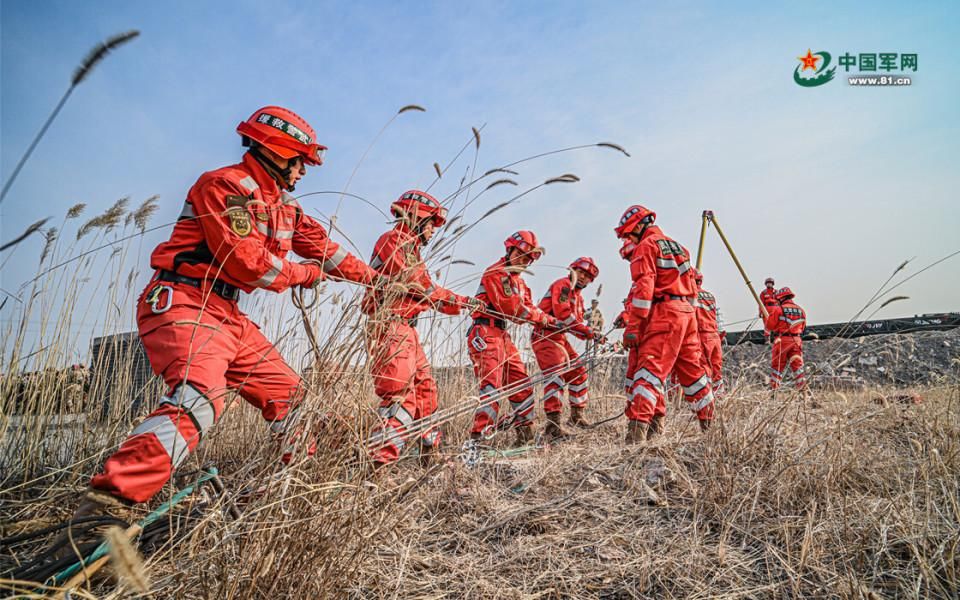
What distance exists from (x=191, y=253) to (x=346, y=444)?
5.17ft

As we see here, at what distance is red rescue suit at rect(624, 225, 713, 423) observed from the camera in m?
4.63

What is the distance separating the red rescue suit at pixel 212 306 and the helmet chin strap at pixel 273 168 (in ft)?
0.14

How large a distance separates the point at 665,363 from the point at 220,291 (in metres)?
3.84

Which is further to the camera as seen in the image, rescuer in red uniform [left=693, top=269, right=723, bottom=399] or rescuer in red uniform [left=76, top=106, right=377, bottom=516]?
rescuer in red uniform [left=693, top=269, right=723, bottom=399]

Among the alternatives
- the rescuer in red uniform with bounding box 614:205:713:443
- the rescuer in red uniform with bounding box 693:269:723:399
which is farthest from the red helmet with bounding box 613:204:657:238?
the rescuer in red uniform with bounding box 693:269:723:399

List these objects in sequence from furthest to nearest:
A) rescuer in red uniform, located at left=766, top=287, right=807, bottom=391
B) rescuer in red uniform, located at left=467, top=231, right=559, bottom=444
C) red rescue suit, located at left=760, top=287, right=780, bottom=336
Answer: red rescue suit, located at left=760, top=287, right=780, bottom=336, rescuer in red uniform, located at left=766, top=287, right=807, bottom=391, rescuer in red uniform, located at left=467, top=231, right=559, bottom=444

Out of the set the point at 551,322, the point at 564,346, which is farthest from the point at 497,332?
the point at 564,346

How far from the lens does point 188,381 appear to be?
81.7 inches

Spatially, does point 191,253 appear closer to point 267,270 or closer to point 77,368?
point 267,270

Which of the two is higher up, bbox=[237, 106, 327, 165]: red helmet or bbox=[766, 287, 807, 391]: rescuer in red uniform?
bbox=[237, 106, 327, 165]: red helmet

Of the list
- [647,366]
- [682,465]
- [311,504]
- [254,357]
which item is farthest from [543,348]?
[311,504]

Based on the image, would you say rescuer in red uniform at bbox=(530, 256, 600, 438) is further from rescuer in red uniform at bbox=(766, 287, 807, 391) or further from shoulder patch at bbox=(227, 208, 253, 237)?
rescuer in red uniform at bbox=(766, 287, 807, 391)

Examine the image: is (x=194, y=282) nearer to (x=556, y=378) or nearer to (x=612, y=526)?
(x=612, y=526)

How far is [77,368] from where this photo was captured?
11.7 feet
